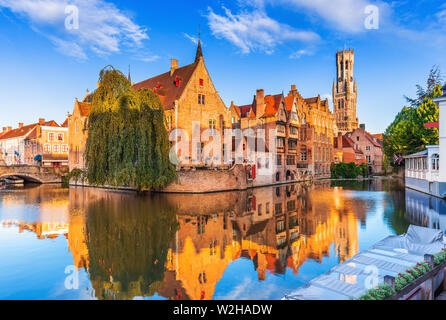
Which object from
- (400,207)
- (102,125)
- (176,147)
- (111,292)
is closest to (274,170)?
(176,147)

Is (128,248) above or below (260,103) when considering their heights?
below

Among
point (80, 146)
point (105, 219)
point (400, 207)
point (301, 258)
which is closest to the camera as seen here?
point (301, 258)

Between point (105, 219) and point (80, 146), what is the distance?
33.4m

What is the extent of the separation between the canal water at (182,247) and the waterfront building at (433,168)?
18.9 ft

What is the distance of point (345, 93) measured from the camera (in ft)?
392

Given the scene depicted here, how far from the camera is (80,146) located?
4541 centimetres

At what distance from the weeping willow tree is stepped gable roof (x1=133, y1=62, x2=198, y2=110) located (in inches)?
410

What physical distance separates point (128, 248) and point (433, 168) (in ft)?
92.3

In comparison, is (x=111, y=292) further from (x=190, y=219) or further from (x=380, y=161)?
(x=380, y=161)

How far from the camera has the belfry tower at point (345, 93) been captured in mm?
116312

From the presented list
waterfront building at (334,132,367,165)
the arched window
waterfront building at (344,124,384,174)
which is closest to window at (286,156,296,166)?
waterfront building at (334,132,367,165)

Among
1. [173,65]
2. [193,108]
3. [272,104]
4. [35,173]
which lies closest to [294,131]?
[272,104]

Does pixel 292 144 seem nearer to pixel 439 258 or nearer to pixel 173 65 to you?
pixel 173 65

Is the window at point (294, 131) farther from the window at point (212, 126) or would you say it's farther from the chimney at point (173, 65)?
the chimney at point (173, 65)
